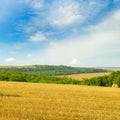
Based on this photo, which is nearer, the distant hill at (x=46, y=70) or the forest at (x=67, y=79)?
the forest at (x=67, y=79)

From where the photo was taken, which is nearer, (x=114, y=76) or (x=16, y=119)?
(x=16, y=119)

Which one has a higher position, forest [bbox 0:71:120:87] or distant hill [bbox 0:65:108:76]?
distant hill [bbox 0:65:108:76]

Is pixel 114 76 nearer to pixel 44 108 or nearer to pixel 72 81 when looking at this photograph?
pixel 72 81

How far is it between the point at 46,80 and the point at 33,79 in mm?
3244

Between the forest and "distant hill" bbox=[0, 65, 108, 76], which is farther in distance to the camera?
"distant hill" bbox=[0, 65, 108, 76]

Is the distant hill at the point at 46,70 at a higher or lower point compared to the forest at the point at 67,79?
higher

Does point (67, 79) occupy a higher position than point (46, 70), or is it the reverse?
point (46, 70)

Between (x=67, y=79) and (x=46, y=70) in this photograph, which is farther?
(x=46, y=70)

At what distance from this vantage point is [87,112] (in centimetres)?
1627

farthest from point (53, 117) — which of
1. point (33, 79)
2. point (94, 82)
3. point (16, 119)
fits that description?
point (33, 79)

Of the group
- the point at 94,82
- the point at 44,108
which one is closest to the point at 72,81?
the point at 94,82

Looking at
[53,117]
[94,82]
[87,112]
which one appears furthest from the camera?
[94,82]

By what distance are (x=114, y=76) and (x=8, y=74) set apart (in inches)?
866

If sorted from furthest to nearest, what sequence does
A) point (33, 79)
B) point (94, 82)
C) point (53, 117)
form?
point (33, 79)
point (94, 82)
point (53, 117)
